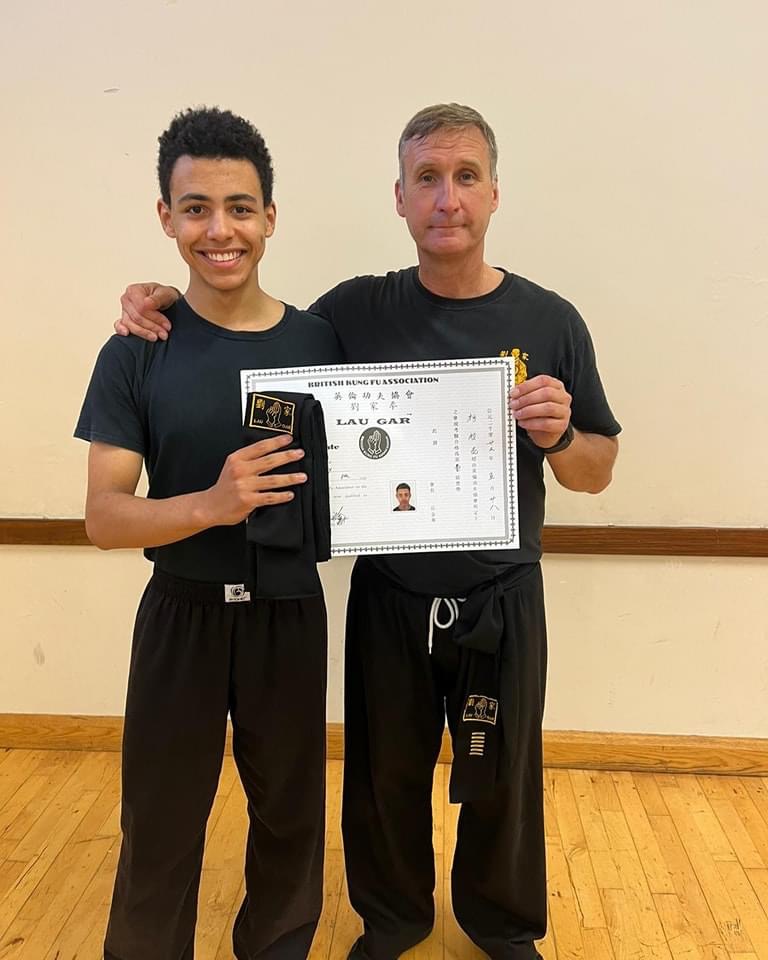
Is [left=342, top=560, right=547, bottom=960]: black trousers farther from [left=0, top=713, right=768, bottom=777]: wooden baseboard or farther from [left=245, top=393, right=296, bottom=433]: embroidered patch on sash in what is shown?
[left=0, top=713, right=768, bottom=777]: wooden baseboard

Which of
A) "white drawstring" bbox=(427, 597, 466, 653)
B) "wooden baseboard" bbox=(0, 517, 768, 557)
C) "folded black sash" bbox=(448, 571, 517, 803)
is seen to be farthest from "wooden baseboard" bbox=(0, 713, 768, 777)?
"white drawstring" bbox=(427, 597, 466, 653)

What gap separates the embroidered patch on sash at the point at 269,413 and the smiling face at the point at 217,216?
8.3 inches

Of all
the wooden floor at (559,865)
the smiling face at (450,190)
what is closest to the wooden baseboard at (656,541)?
the wooden floor at (559,865)

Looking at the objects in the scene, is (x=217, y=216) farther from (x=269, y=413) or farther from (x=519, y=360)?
(x=519, y=360)

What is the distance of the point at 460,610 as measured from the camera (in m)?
1.51

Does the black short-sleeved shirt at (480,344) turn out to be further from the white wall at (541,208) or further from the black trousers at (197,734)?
the white wall at (541,208)

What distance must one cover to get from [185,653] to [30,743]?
1.47 m

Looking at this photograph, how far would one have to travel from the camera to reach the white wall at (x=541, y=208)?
2.02m

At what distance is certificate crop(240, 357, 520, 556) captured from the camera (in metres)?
1.37

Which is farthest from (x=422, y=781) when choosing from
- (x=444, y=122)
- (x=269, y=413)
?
A: (x=444, y=122)

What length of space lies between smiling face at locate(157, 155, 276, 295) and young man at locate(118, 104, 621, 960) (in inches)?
4.9

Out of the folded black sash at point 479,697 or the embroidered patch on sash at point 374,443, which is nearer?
the embroidered patch on sash at point 374,443

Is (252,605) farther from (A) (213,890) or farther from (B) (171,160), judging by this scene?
(A) (213,890)
